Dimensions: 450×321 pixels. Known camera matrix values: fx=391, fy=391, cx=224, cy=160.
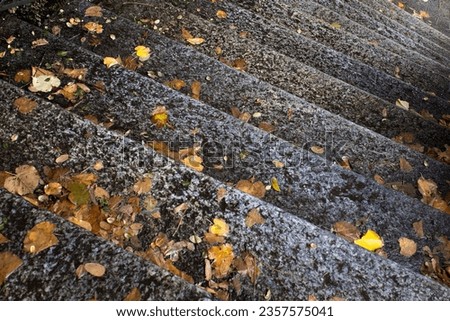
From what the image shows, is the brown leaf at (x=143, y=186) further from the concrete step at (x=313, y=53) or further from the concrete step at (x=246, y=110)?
the concrete step at (x=313, y=53)

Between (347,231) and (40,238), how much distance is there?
4.55 feet

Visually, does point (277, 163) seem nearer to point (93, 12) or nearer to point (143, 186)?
point (143, 186)

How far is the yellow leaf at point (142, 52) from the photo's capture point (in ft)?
8.33

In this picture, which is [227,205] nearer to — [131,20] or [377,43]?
[131,20]

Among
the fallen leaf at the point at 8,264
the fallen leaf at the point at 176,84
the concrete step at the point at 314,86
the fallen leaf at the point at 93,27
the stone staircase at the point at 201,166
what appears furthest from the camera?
the concrete step at the point at 314,86

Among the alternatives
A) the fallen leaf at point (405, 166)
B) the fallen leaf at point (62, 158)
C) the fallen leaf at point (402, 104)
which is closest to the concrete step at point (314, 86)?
the fallen leaf at point (402, 104)

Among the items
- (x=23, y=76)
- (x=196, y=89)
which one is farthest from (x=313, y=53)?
(x=23, y=76)

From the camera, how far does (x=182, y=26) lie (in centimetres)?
292

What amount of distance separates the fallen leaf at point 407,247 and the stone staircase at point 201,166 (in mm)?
23

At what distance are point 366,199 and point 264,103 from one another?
0.86 metres

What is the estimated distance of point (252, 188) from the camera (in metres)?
1.99

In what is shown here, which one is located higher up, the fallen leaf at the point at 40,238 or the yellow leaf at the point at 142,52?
the yellow leaf at the point at 142,52

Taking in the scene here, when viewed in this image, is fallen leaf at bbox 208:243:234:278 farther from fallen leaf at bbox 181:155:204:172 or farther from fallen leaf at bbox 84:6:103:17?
fallen leaf at bbox 84:6:103:17

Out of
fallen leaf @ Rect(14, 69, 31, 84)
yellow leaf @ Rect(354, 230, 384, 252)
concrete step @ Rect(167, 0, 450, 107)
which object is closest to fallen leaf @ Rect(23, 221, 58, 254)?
fallen leaf @ Rect(14, 69, 31, 84)
